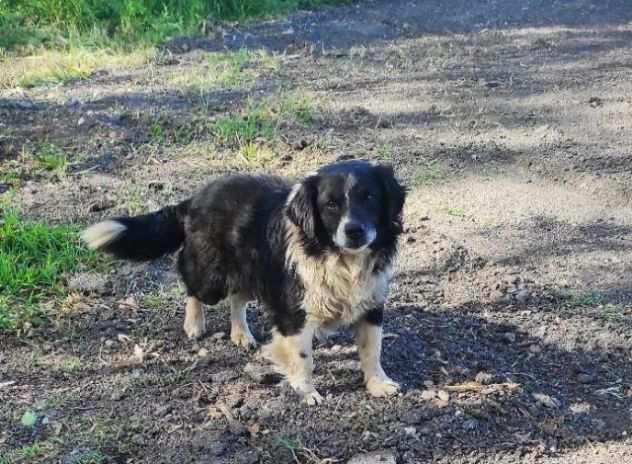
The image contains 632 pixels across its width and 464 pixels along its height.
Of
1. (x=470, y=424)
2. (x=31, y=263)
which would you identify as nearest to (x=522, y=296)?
(x=470, y=424)

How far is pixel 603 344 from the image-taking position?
4.57 meters

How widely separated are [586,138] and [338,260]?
3.92 m

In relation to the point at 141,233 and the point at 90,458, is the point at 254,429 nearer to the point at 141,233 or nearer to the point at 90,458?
the point at 90,458

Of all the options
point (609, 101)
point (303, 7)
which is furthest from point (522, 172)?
point (303, 7)

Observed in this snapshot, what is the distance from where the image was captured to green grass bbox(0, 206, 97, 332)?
15.8 ft

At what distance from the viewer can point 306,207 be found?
3.83m

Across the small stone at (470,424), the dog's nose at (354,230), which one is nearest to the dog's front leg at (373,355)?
the small stone at (470,424)

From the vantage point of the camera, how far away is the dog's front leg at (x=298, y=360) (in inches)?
157

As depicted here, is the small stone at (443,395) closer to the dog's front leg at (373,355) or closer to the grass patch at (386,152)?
the dog's front leg at (373,355)

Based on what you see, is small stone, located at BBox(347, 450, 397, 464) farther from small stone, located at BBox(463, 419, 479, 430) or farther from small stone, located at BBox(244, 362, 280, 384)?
small stone, located at BBox(244, 362, 280, 384)

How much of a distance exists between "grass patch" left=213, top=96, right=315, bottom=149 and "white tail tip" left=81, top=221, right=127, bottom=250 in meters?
2.29

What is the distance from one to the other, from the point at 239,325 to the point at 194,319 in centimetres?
23

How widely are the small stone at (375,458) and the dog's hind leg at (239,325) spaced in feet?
3.51

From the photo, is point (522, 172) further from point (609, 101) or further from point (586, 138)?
point (609, 101)
